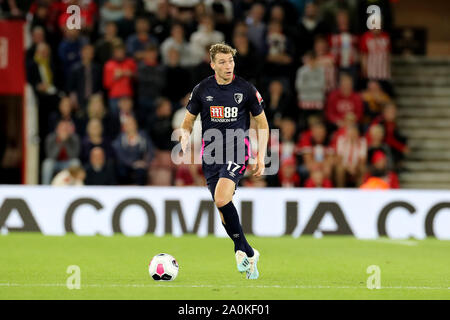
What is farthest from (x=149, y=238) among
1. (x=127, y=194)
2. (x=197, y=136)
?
(x=197, y=136)

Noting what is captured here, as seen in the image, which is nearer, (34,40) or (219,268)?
(219,268)

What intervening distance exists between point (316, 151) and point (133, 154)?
318 centimetres

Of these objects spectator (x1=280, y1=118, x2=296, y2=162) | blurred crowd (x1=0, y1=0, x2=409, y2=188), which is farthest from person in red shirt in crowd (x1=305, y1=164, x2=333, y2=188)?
spectator (x1=280, y1=118, x2=296, y2=162)

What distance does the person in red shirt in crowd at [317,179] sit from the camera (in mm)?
16250

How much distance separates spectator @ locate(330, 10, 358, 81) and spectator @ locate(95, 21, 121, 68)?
4.03 metres

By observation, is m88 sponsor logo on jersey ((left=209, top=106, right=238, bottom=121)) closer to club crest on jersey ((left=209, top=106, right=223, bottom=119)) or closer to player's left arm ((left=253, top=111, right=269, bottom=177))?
club crest on jersey ((left=209, top=106, right=223, bottom=119))

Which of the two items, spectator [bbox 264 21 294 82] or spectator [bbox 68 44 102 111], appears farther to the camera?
spectator [bbox 264 21 294 82]

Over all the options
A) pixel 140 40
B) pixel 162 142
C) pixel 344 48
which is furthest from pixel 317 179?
pixel 140 40

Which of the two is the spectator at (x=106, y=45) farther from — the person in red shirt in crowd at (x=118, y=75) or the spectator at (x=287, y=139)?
the spectator at (x=287, y=139)

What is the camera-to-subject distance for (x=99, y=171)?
16.3m

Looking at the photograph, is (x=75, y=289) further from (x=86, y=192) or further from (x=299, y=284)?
(x=86, y=192)

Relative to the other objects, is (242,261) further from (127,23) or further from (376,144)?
(127,23)

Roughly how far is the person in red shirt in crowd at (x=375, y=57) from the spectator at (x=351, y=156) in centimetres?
187

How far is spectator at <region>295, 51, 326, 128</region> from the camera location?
1747cm
